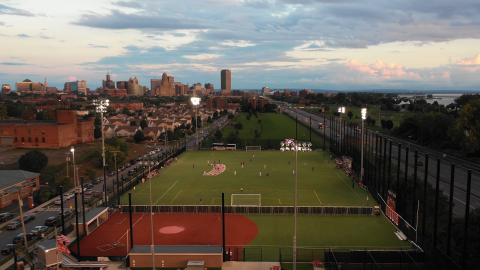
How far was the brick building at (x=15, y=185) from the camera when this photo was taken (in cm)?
4072

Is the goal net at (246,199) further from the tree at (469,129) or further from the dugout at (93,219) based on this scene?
the tree at (469,129)

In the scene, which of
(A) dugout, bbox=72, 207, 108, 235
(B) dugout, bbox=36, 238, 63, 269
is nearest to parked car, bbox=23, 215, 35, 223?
(A) dugout, bbox=72, 207, 108, 235

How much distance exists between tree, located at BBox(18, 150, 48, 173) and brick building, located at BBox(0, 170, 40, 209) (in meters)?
5.86

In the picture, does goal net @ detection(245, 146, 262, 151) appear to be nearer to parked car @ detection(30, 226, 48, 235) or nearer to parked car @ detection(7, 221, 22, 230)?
parked car @ detection(7, 221, 22, 230)

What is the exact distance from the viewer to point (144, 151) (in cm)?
7988

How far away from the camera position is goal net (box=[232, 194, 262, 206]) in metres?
36.5

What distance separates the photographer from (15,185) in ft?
139

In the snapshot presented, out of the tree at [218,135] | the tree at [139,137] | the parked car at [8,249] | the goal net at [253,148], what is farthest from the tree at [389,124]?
the parked car at [8,249]

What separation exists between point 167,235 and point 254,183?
1925 cm

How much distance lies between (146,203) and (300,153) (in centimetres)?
4174

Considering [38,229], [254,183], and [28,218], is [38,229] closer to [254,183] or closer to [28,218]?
[28,218]

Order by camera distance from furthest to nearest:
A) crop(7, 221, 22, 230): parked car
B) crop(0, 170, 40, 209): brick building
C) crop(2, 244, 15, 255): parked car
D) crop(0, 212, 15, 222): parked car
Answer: crop(0, 170, 40, 209): brick building → crop(0, 212, 15, 222): parked car → crop(7, 221, 22, 230): parked car → crop(2, 244, 15, 255): parked car

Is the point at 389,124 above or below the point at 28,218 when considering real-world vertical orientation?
above

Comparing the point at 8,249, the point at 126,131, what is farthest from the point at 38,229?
the point at 126,131
